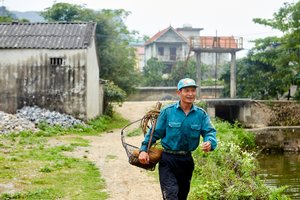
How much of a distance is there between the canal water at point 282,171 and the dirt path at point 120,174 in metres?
4.26

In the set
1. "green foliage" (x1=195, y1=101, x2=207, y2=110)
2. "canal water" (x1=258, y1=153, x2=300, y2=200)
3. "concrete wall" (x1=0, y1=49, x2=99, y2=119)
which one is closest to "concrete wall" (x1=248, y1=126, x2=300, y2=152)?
"canal water" (x1=258, y1=153, x2=300, y2=200)

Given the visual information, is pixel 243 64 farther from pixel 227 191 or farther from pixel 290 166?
pixel 227 191

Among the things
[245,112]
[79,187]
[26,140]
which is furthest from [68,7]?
[79,187]

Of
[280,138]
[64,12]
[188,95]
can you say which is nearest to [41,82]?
[64,12]

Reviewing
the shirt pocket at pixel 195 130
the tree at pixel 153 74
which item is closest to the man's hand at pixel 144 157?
the shirt pocket at pixel 195 130

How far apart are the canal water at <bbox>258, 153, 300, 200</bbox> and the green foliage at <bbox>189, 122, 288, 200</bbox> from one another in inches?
101

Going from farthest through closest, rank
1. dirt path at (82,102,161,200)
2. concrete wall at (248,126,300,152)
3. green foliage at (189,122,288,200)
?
concrete wall at (248,126,300,152) → dirt path at (82,102,161,200) → green foliage at (189,122,288,200)

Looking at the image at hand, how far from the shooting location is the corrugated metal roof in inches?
719

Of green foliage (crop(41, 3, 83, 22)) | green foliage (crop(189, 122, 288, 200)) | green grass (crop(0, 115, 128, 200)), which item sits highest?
green foliage (crop(41, 3, 83, 22))

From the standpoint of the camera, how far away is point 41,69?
18312 mm

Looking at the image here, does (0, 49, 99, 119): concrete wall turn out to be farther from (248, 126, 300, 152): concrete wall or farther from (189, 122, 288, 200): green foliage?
(189, 122, 288, 200): green foliage

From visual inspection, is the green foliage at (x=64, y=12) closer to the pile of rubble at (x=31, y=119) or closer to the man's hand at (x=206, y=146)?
the pile of rubble at (x=31, y=119)

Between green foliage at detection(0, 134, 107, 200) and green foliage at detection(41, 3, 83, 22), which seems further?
green foliage at detection(41, 3, 83, 22)

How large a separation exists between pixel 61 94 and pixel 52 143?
458 centimetres
